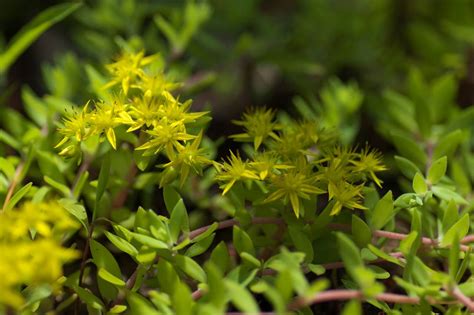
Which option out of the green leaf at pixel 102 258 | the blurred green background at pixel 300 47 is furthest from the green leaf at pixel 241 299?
the blurred green background at pixel 300 47

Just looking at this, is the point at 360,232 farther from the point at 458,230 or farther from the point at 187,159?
the point at 187,159

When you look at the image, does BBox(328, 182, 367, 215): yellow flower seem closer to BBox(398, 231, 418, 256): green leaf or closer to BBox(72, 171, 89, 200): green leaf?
BBox(398, 231, 418, 256): green leaf

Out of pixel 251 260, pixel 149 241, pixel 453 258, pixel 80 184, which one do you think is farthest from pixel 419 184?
pixel 80 184

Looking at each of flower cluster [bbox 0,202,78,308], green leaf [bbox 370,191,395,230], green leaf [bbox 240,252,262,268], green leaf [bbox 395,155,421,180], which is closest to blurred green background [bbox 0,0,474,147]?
green leaf [bbox 395,155,421,180]

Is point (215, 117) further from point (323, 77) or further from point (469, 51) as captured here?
point (469, 51)

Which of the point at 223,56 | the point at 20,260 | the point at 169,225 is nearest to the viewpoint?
the point at 20,260

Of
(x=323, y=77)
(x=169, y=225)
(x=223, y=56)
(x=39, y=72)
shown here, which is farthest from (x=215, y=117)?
(x=169, y=225)
